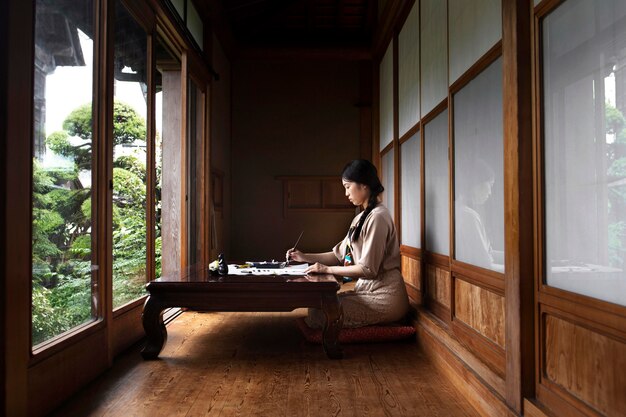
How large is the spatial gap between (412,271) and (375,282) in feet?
3.05

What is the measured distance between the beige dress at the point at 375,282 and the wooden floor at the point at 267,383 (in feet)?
0.59

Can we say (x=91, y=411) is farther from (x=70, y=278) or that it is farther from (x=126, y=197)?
(x=126, y=197)

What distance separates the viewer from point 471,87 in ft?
8.58

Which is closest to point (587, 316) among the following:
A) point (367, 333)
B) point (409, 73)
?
point (367, 333)

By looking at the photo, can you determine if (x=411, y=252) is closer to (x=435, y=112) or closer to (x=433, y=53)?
(x=435, y=112)

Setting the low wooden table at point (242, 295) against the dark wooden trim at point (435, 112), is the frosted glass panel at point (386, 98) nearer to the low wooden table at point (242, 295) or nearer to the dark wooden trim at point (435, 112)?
the dark wooden trim at point (435, 112)

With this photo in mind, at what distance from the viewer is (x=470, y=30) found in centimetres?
261

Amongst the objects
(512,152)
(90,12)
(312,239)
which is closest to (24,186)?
(90,12)

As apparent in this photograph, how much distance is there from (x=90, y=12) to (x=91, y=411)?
180cm

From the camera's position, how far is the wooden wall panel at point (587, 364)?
1348 mm

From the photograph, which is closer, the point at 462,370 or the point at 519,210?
the point at 519,210

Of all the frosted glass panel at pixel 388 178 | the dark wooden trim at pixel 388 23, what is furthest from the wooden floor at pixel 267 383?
the dark wooden trim at pixel 388 23

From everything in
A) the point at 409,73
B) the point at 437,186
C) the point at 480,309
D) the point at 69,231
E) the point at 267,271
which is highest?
the point at 409,73

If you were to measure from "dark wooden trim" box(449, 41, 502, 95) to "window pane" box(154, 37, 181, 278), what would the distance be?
8.27ft
